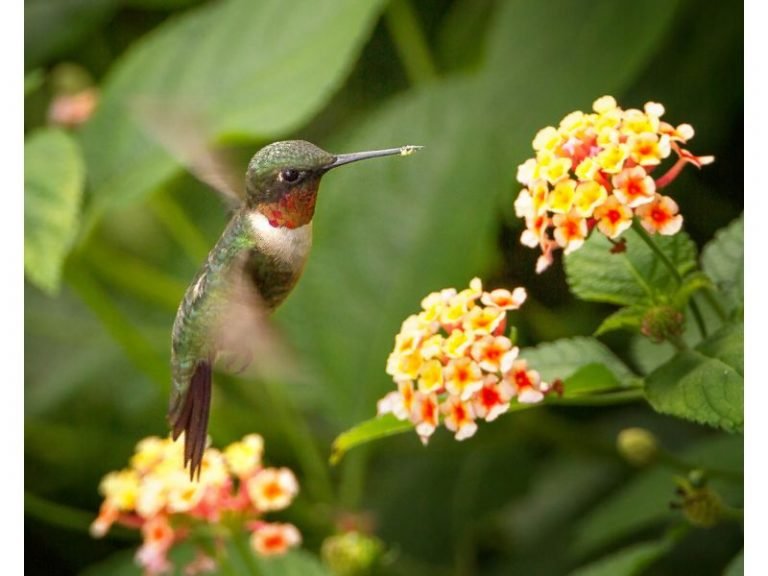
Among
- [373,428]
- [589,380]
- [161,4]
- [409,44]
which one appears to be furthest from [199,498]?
[161,4]

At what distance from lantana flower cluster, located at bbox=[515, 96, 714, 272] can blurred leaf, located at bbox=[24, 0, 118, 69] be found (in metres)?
0.76

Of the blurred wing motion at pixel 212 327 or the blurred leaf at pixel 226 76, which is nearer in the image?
the blurred wing motion at pixel 212 327

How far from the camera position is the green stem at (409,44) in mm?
1125

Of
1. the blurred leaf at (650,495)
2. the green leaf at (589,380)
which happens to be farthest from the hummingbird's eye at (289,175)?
the blurred leaf at (650,495)

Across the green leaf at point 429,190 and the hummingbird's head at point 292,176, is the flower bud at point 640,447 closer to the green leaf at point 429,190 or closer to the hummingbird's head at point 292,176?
the green leaf at point 429,190

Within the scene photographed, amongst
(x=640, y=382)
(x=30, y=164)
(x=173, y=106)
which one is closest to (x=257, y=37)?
(x=173, y=106)

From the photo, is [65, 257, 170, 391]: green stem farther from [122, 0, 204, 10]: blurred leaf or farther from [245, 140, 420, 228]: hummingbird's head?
[245, 140, 420, 228]: hummingbird's head

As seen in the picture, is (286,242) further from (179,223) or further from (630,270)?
(179,223)

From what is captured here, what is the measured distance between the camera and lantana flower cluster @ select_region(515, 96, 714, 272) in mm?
590

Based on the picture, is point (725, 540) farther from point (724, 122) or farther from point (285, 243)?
point (285, 243)

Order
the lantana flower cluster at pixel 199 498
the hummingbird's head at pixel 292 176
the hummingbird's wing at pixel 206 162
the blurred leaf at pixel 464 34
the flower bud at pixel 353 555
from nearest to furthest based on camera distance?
1. the hummingbird's head at pixel 292 176
2. the hummingbird's wing at pixel 206 162
3. the lantana flower cluster at pixel 199 498
4. the flower bud at pixel 353 555
5. the blurred leaf at pixel 464 34

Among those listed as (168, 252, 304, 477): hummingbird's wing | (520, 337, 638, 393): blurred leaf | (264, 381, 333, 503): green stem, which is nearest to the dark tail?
(168, 252, 304, 477): hummingbird's wing

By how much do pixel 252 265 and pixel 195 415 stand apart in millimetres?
74

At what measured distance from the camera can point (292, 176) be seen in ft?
1.69
